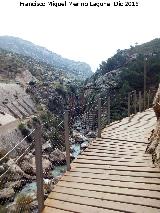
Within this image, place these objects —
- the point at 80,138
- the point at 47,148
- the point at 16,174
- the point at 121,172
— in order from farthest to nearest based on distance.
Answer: the point at 80,138 → the point at 47,148 → the point at 16,174 → the point at 121,172

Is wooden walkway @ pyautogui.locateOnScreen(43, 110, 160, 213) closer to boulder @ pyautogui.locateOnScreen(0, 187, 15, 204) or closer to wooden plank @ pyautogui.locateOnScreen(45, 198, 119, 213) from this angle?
wooden plank @ pyautogui.locateOnScreen(45, 198, 119, 213)

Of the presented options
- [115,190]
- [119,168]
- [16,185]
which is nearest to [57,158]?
[16,185]

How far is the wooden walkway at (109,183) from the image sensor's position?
6.32 m

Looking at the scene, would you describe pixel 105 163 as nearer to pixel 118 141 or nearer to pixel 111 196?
pixel 111 196

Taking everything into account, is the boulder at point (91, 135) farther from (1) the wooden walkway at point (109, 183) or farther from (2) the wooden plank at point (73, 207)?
(2) the wooden plank at point (73, 207)

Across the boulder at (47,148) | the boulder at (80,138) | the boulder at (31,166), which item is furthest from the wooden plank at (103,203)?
the boulder at (80,138)

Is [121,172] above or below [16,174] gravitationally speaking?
above

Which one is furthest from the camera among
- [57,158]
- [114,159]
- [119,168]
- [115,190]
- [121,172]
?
[57,158]

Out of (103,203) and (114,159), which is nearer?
(103,203)

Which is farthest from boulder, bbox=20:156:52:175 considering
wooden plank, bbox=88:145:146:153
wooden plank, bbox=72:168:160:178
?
wooden plank, bbox=72:168:160:178

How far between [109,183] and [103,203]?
3.02 ft

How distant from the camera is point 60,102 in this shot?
58312 mm

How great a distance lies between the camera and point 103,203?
21.1ft

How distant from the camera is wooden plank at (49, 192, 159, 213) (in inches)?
239
